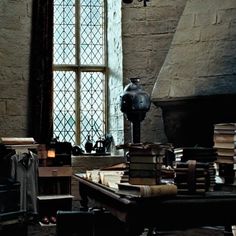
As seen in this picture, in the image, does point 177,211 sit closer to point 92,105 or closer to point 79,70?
point 92,105

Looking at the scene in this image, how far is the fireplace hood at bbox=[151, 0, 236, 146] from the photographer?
541cm

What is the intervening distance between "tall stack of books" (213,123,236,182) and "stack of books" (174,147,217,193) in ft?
0.16

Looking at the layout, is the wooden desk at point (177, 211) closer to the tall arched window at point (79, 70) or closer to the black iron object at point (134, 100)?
the black iron object at point (134, 100)

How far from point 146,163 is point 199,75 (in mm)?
3066

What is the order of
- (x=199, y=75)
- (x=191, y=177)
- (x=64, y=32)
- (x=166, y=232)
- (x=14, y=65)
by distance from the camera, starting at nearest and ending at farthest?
1. (x=191, y=177)
2. (x=166, y=232)
3. (x=199, y=75)
4. (x=14, y=65)
5. (x=64, y=32)

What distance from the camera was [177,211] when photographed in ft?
8.20

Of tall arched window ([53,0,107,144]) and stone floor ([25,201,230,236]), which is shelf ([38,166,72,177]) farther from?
tall arched window ([53,0,107,144])

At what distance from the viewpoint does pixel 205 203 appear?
2510 millimetres

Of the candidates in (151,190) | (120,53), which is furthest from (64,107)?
(151,190)

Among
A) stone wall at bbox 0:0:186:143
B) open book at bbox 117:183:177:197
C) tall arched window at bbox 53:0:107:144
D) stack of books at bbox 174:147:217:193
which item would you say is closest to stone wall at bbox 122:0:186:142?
stone wall at bbox 0:0:186:143

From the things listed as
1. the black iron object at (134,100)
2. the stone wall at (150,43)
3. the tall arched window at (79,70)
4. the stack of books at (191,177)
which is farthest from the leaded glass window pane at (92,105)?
the stack of books at (191,177)

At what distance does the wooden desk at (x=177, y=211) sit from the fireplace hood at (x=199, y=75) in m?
Result: 2.84

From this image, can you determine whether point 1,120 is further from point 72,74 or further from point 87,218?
point 87,218

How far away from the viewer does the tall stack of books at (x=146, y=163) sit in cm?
264
